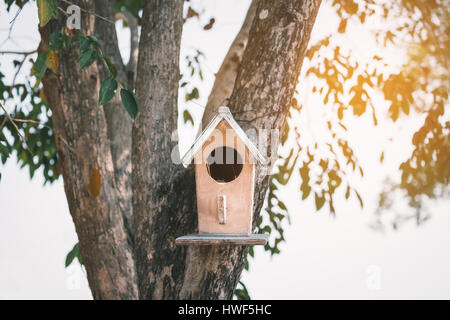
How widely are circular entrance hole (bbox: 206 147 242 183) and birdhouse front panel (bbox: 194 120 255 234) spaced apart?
0.19 feet

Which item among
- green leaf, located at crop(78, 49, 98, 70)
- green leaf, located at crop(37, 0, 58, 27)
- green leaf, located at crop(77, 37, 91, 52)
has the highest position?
green leaf, located at crop(37, 0, 58, 27)

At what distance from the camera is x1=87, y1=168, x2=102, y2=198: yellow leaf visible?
2.68 meters

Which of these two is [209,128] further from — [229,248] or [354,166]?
[354,166]

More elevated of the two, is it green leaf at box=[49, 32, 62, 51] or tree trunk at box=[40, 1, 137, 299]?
green leaf at box=[49, 32, 62, 51]

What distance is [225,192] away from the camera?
7.35 ft

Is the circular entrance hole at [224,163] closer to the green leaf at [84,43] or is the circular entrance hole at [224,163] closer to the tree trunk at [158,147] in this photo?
the tree trunk at [158,147]

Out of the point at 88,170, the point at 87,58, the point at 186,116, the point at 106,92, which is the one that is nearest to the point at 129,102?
the point at 106,92

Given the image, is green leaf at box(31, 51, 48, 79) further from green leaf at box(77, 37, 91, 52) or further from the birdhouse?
the birdhouse

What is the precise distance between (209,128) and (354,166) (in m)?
1.80

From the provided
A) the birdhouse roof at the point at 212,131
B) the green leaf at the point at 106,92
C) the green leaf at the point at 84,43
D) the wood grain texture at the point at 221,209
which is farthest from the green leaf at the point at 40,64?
the wood grain texture at the point at 221,209

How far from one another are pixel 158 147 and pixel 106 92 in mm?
492

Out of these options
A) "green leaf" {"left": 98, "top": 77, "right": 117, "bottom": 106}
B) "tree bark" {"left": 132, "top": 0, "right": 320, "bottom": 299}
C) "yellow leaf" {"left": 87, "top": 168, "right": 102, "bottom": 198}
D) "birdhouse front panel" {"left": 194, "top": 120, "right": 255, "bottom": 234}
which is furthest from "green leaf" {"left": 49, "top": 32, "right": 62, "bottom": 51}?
"birdhouse front panel" {"left": 194, "top": 120, "right": 255, "bottom": 234}

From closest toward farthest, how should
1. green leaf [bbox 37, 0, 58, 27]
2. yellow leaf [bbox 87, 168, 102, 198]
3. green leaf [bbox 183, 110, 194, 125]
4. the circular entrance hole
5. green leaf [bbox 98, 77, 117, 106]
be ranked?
green leaf [bbox 37, 0, 58, 27] → green leaf [bbox 98, 77, 117, 106] → the circular entrance hole → yellow leaf [bbox 87, 168, 102, 198] → green leaf [bbox 183, 110, 194, 125]

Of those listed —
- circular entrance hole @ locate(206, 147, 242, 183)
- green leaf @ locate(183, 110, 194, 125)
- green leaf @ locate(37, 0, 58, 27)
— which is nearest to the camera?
green leaf @ locate(37, 0, 58, 27)
